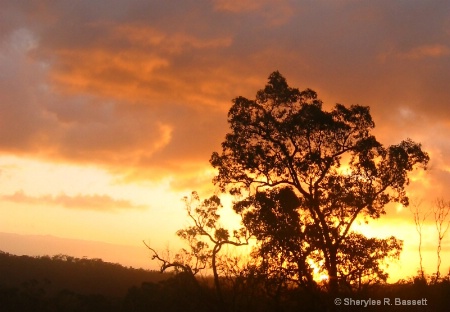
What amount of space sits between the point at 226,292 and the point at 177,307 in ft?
20.3

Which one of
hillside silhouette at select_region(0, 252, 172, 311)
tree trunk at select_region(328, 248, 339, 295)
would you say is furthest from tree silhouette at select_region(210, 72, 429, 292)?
hillside silhouette at select_region(0, 252, 172, 311)

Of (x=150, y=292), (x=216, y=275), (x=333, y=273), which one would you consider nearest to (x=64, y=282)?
(x=150, y=292)

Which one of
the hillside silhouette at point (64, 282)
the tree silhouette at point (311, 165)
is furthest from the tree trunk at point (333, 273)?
the hillside silhouette at point (64, 282)

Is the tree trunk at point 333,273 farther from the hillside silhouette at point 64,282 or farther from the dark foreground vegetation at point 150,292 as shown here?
the hillside silhouette at point 64,282

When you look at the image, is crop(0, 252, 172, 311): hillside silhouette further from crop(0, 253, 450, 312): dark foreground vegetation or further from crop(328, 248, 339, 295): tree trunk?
crop(328, 248, 339, 295): tree trunk

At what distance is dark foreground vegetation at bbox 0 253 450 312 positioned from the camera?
1431 inches

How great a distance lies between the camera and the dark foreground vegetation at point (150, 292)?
119ft

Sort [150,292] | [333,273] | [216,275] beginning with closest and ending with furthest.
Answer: [333,273], [216,275], [150,292]

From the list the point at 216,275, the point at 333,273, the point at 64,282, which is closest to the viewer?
the point at 333,273

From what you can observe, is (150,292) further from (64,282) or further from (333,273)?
(333,273)

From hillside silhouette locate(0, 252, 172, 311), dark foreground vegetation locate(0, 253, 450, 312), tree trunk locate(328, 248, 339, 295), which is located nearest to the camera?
tree trunk locate(328, 248, 339, 295)

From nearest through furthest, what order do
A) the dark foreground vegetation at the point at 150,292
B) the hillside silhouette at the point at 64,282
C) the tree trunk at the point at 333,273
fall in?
the tree trunk at the point at 333,273, the dark foreground vegetation at the point at 150,292, the hillside silhouette at the point at 64,282

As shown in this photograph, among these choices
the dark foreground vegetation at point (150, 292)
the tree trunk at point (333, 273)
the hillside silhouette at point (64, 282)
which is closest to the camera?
the tree trunk at point (333, 273)

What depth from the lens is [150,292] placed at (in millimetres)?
51438
